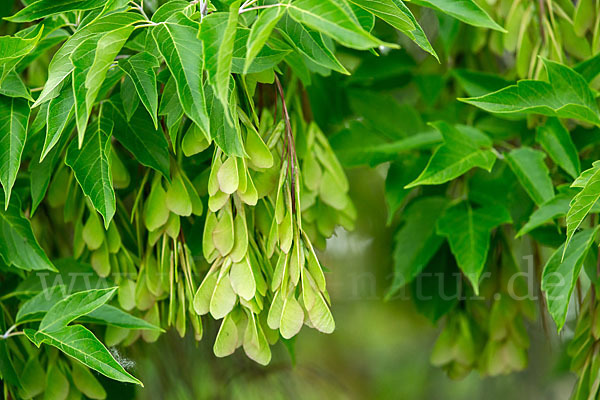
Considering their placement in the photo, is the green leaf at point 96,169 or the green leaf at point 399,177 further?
the green leaf at point 399,177

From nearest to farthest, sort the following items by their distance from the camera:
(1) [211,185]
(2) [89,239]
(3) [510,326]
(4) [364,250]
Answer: (1) [211,185] < (2) [89,239] < (3) [510,326] < (4) [364,250]

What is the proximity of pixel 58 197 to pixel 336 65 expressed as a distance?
0.32 m

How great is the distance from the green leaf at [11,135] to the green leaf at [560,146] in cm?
46

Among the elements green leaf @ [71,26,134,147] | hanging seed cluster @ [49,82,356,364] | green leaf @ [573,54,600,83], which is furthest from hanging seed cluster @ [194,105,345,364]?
green leaf @ [573,54,600,83]

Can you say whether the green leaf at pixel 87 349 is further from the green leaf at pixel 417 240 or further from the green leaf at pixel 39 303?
the green leaf at pixel 417 240

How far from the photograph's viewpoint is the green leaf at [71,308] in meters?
0.51

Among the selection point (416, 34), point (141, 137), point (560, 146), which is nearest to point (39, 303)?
point (141, 137)

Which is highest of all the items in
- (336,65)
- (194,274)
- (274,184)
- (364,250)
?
(336,65)

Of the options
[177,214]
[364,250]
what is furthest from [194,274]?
[364,250]

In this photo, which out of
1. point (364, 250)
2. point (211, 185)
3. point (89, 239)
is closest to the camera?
point (211, 185)

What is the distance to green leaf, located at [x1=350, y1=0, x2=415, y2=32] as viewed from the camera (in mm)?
482

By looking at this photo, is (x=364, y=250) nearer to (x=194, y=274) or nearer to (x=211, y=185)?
(x=194, y=274)

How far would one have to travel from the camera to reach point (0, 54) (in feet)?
1.64

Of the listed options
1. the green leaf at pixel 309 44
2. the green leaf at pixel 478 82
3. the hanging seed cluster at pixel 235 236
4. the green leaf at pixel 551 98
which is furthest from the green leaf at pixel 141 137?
the green leaf at pixel 478 82
